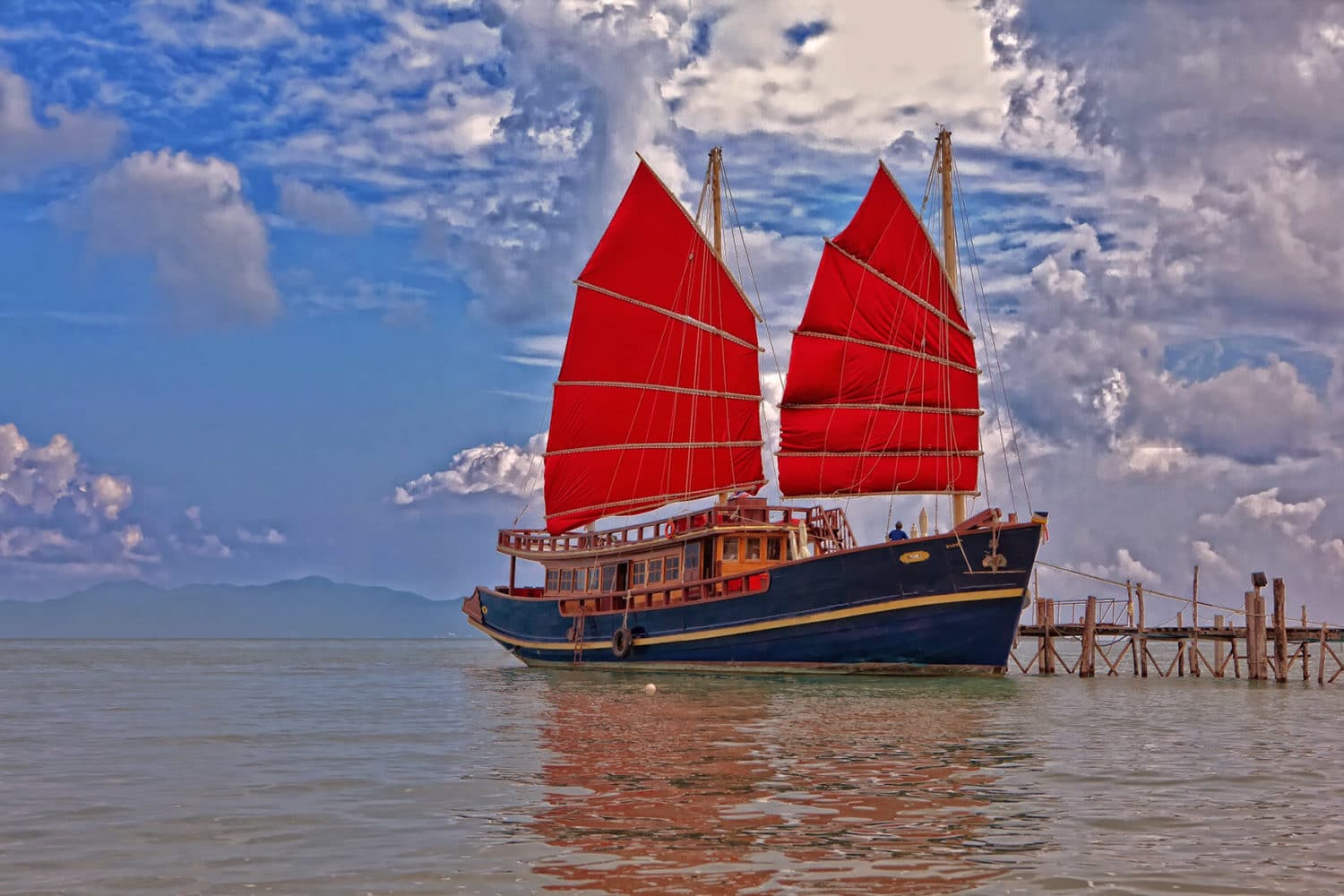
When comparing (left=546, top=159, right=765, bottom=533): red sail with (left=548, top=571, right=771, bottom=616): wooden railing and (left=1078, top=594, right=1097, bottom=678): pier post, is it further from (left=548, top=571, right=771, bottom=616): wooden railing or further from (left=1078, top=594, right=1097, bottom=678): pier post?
(left=1078, top=594, right=1097, bottom=678): pier post

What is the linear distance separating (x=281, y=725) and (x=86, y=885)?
14649 millimetres

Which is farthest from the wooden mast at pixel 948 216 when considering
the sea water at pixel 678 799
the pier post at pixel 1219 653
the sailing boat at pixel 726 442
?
the sea water at pixel 678 799

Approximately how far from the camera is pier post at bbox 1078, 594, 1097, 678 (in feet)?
145

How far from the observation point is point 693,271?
164 ft

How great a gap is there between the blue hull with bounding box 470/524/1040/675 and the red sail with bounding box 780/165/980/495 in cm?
1148

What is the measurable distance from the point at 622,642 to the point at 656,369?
1214 centimetres

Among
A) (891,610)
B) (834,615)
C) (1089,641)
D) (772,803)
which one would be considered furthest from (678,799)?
(1089,641)

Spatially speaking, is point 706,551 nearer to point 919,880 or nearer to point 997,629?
point 997,629

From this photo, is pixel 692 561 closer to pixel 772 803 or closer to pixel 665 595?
pixel 665 595

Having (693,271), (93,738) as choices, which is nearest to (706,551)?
(693,271)

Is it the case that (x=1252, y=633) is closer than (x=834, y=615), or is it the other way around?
(x=834, y=615)

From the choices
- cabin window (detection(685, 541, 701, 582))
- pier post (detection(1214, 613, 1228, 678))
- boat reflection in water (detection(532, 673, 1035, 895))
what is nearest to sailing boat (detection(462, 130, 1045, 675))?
cabin window (detection(685, 541, 701, 582))

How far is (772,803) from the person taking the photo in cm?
1333

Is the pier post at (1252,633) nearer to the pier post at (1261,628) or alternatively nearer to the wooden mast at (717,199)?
the pier post at (1261,628)
